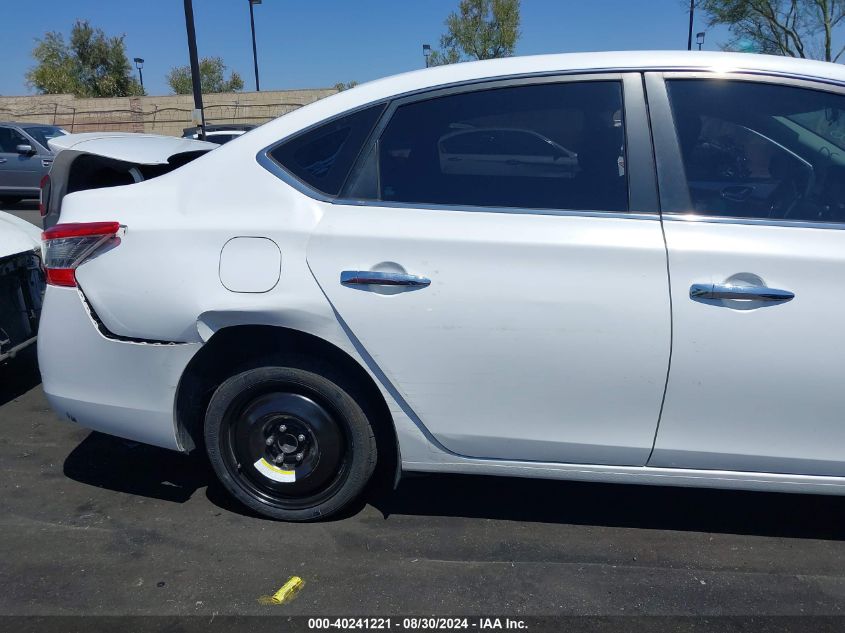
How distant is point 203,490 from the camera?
337 cm

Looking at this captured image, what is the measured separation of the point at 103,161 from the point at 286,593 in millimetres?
2320

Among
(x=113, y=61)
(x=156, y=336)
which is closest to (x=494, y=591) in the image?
(x=156, y=336)

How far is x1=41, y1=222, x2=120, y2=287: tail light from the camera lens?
9.47 ft

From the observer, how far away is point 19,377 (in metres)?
5.02

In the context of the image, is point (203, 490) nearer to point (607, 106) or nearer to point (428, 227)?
point (428, 227)

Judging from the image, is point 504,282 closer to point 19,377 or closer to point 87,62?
point 19,377

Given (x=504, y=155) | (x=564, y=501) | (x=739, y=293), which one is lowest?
(x=564, y=501)

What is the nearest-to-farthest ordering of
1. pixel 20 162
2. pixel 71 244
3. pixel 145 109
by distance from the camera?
1. pixel 71 244
2. pixel 20 162
3. pixel 145 109

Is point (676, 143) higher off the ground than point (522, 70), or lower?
lower

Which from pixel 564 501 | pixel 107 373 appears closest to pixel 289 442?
pixel 107 373

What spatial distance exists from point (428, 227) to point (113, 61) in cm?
5080

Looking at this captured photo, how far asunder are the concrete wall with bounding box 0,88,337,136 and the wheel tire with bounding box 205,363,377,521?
2992 cm

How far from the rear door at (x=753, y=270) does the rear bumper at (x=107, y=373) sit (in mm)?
1842

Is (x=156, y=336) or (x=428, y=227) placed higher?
(x=428, y=227)
